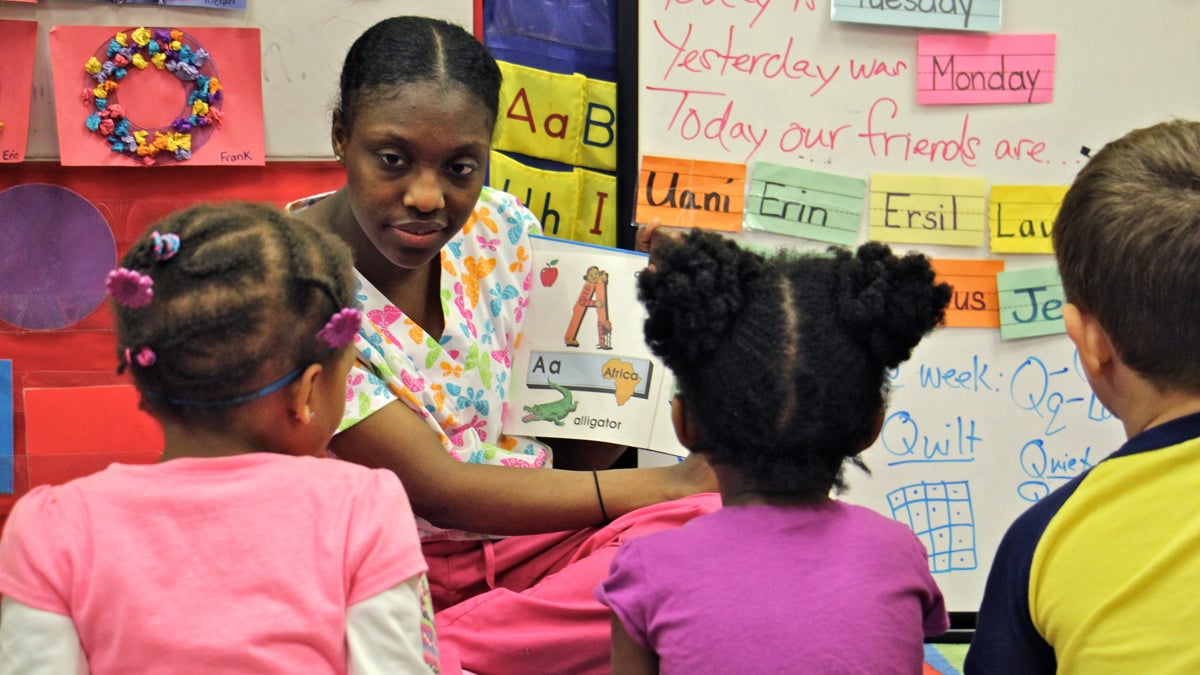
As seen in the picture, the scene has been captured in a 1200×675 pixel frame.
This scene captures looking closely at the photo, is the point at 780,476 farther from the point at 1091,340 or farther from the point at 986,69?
the point at 986,69

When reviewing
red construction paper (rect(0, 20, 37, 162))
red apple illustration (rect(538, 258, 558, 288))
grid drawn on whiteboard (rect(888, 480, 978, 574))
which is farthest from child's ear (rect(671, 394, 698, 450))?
red construction paper (rect(0, 20, 37, 162))

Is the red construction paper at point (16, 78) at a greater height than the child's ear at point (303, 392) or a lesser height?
greater

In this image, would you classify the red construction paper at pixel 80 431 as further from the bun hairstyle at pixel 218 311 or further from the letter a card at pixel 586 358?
the bun hairstyle at pixel 218 311

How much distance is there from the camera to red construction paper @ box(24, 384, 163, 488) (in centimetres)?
180

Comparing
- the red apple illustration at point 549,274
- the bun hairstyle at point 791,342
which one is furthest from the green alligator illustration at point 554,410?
the bun hairstyle at point 791,342

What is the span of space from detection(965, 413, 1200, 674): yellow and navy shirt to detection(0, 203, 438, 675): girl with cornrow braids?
0.55 metres

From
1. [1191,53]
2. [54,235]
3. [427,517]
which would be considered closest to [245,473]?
[427,517]

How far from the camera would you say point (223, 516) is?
0.96 m

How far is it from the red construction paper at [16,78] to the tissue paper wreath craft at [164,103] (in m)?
0.08

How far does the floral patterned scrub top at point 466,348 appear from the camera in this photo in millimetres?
1475

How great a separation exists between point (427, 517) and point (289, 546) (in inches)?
20.8

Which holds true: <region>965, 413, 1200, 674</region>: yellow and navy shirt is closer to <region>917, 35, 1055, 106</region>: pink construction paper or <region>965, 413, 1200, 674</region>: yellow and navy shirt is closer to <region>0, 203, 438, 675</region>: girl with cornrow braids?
<region>0, 203, 438, 675</region>: girl with cornrow braids

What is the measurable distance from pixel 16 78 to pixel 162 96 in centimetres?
21

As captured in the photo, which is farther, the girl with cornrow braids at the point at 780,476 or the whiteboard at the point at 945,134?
the whiteboard at the point at 945,134
